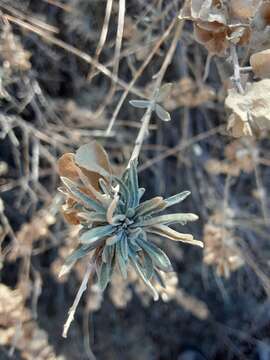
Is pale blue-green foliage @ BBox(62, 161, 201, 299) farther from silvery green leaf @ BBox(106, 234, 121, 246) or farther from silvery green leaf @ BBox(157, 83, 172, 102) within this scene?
silvery green leaf @ BBox(157, 83, 172, 102)

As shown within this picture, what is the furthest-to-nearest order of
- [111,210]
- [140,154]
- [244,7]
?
[140,154]
[244,7]
[111,210]

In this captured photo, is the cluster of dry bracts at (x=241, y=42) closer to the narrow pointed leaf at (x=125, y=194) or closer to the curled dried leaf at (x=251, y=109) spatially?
the curled dried leaf at (x=251, y=109)

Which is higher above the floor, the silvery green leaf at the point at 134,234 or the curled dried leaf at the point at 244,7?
the curled dried leaf at the point at 244,7

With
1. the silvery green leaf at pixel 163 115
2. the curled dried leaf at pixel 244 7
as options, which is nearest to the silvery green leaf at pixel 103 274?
the silvery green leaf at pixel 163 115

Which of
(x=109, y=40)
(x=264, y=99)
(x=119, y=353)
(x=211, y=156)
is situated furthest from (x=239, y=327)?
(x=264, y=99)

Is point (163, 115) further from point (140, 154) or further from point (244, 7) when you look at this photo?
point (140, 154)

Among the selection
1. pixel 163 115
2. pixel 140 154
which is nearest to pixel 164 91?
pixel 163 115
